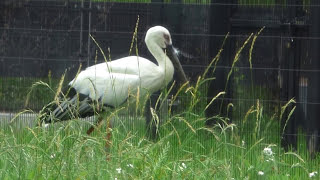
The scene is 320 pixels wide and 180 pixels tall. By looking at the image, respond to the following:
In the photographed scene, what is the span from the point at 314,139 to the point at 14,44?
313 centimetres

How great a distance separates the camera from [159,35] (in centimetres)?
848

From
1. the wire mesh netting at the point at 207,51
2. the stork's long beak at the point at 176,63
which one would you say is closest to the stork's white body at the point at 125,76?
the stork's long beak at the point at 176,63

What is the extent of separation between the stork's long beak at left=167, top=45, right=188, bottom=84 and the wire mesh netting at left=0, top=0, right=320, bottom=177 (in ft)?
0.26

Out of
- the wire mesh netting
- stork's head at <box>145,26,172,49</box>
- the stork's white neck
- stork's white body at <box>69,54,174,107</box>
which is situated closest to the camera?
the wire mesh netting

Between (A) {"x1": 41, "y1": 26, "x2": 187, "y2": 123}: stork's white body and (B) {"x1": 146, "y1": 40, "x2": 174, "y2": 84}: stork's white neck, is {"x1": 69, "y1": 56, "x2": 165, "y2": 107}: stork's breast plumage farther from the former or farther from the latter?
(B) {"x1": 146, "y1": 40, "x2": 174, "y2": 84}: stork's white neck

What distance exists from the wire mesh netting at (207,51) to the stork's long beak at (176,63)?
0.26 feet

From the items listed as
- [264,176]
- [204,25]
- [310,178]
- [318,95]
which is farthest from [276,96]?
[264,176]

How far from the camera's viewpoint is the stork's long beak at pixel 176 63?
8492 mm

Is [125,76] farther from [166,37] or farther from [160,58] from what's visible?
[160,58]

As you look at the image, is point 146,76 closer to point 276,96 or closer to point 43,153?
point 276,96

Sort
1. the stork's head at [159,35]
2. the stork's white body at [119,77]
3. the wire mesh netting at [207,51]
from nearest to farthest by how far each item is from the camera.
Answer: the wire mesh netting at [207,51] < the stork's white body at [119,77] < the stork's head at [159,35]

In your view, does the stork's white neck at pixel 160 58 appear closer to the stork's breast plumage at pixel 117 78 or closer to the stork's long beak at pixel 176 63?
the stork's long beak at pixel 176 63

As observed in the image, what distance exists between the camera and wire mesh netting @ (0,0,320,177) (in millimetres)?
8156

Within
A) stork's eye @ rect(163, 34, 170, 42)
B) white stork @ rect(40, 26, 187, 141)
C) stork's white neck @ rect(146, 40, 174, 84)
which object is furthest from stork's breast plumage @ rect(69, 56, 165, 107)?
stork's eye @ rect(163, 34, 170, 42)
